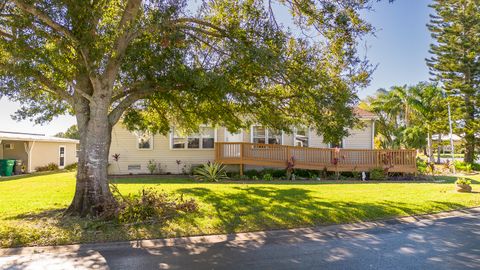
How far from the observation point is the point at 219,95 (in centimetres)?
817

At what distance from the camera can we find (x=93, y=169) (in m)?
7.71

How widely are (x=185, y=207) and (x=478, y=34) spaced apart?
29499 mm

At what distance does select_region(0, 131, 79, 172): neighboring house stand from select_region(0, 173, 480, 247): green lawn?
46.7 ft

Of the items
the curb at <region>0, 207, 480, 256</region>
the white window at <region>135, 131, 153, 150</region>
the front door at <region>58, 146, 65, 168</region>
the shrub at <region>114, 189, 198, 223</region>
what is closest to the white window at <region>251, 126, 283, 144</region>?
the white window at <region>135, 131, 153, 150</region>

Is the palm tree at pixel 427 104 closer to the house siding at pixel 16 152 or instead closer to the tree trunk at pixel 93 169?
the tree trunk at pixel 93 169

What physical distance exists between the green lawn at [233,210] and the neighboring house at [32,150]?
46.7 feet

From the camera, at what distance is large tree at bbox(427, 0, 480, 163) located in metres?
26.7

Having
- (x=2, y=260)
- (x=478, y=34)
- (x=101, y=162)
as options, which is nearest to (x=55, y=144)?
(x=101, y=162)

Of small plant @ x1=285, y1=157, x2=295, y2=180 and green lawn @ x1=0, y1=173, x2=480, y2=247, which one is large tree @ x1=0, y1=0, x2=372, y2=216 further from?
small plant @ x1=285, y1=157, x2=295, y2=180

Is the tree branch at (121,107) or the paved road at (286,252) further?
the tree branch at (121,107)

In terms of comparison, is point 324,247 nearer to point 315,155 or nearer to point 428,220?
point 428,220

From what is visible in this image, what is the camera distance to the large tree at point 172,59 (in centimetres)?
702

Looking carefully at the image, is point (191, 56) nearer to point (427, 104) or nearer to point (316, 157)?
point (316, 157)

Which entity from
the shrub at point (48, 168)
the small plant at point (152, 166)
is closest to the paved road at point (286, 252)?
the small plant at point (152, 166)
